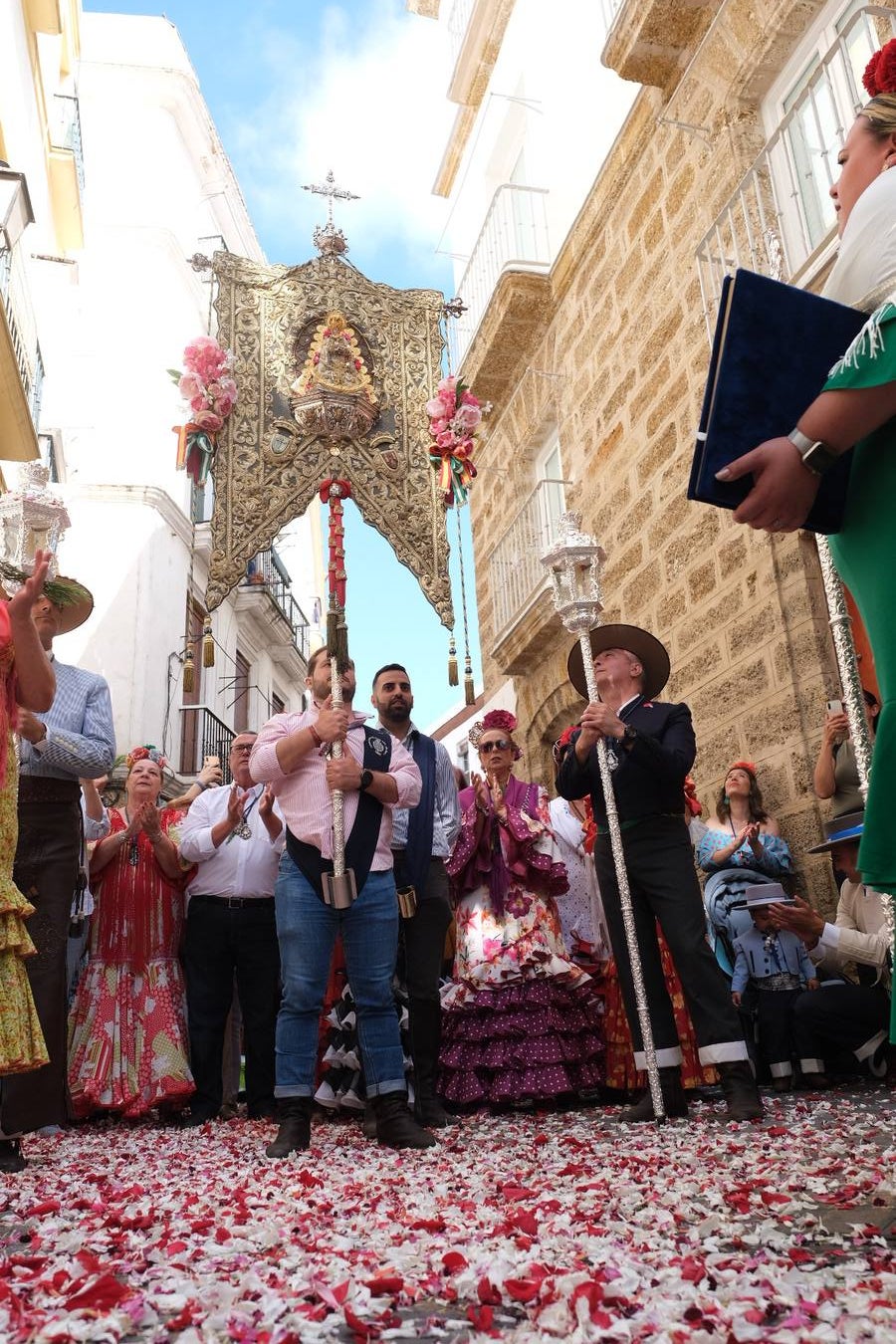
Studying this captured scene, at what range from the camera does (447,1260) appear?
176cm

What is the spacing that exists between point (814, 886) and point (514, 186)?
7540 mm

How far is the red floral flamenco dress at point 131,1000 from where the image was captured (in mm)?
4355

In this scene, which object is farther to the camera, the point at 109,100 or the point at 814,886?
the point at 109,100

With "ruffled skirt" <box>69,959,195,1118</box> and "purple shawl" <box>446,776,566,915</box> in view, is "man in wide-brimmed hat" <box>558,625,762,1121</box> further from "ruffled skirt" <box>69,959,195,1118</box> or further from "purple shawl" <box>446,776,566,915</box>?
"ruffled skirt" <box>69,959,195,1118</box>

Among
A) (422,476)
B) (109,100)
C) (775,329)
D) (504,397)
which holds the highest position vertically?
(109,100)

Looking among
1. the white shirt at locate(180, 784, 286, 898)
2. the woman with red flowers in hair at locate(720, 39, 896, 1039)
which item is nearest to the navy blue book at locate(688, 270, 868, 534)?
the woman with red flowers in hair at locate(720, 39, 896, 1039)

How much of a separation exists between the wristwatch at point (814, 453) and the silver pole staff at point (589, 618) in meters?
2.14

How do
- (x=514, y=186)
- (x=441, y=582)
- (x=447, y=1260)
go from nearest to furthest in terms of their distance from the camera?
(x=447, y=1260) → (x=441, y=582) → (x=514, y=186)

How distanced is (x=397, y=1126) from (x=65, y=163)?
15.1 meters

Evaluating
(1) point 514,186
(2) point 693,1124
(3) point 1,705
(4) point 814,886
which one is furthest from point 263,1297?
(1) point 514,186

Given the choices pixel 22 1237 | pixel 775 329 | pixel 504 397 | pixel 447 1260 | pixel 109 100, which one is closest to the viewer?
pixel 447 1260

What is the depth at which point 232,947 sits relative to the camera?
4.56m

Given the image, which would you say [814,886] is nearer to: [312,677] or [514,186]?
[312,677]

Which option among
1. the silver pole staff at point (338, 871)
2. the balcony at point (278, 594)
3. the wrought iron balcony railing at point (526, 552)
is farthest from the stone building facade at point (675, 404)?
the balcony at point (278, 594)
